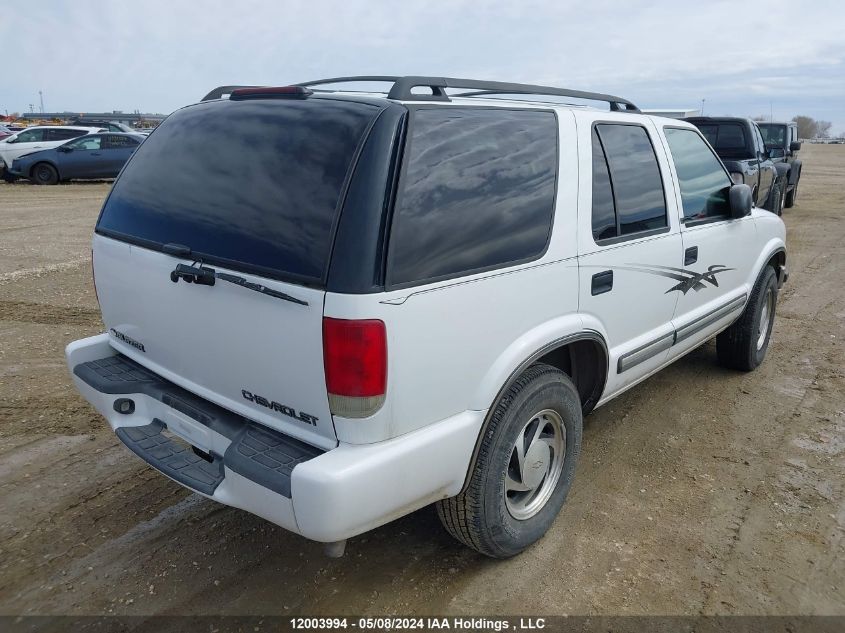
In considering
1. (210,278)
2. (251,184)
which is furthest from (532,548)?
(251,184)

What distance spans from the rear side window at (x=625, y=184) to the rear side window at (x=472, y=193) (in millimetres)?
360

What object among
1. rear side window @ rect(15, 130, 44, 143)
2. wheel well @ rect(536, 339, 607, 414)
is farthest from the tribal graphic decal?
rear side window @ rect(15, 130, 44, 143)

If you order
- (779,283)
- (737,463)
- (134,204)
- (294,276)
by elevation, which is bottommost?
(737,463)

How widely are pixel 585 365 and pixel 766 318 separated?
8.82 ft

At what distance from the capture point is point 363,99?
249 centimetres

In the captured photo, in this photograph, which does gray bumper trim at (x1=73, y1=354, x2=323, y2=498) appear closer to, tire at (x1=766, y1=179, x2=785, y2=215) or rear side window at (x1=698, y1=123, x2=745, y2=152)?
rear side window at (x1=698, y1=123, x2=745, y2=152)

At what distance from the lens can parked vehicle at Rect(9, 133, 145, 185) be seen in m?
17.7

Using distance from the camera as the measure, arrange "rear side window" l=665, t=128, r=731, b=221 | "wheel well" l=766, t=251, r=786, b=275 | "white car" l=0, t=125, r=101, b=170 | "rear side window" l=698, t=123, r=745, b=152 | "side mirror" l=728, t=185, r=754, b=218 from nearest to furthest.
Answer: "rear side window" l=665, t=128, r=731, b=221
"side mirror" l=728, t=185, r=754, b=218
"wheel well" l=766, t=251, r=786, b=275
"rear side window" l=698, t=123, r=745, b=152
"white car" l=0, t=125, r=101, b=170

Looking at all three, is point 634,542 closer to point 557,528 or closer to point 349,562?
point 557,528

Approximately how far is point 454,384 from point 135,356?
1.57 metres

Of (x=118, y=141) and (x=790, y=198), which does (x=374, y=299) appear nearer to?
(x=790, y=198)

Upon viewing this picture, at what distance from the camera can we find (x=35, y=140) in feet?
60.5

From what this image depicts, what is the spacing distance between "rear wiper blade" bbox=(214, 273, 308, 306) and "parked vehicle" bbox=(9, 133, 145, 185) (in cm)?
1727

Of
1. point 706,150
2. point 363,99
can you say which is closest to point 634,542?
point 363,99
